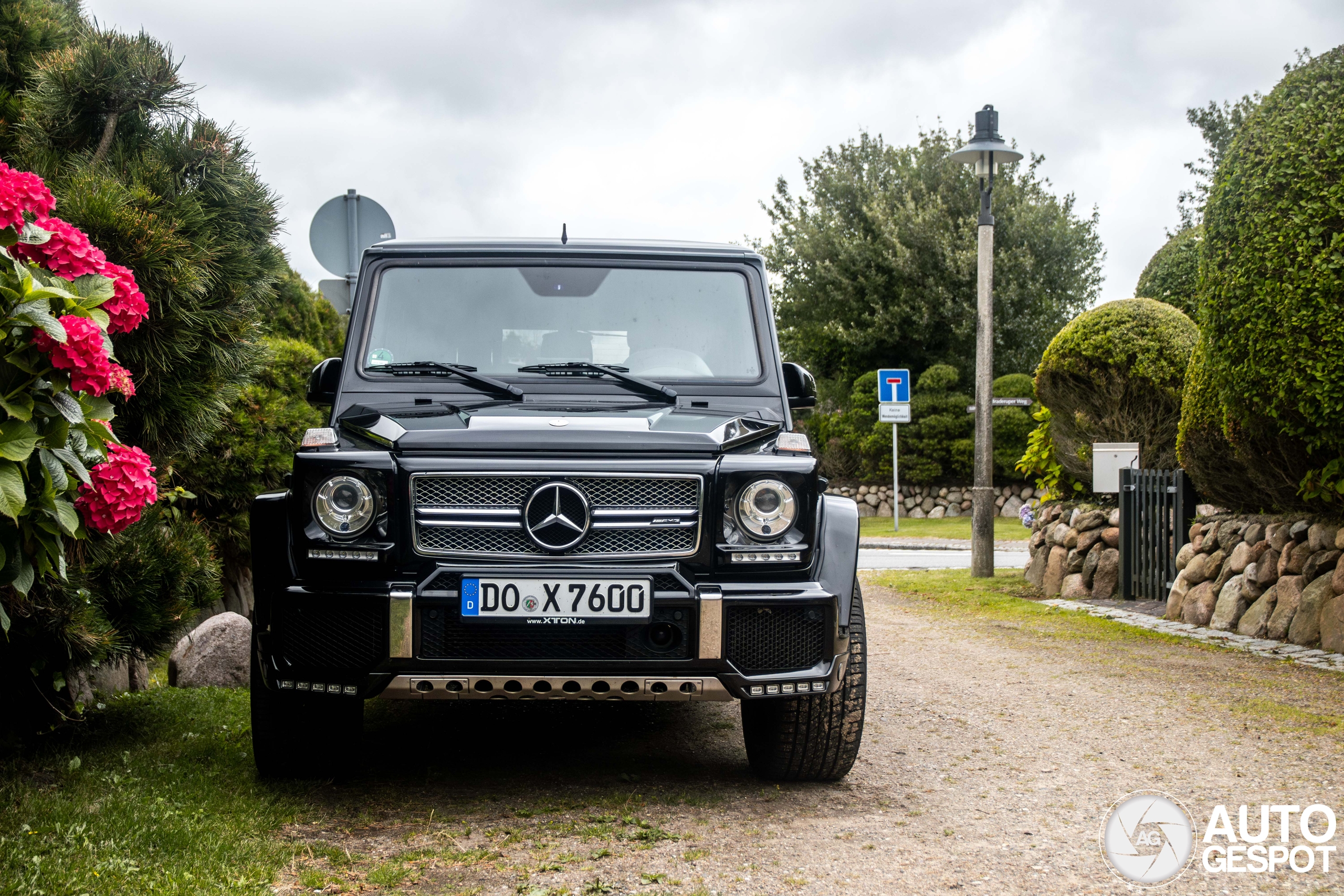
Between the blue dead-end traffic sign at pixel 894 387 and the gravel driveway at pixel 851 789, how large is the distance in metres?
15.3

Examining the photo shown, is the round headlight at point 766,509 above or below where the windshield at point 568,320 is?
below

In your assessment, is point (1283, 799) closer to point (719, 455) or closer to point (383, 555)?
point (719, 455)

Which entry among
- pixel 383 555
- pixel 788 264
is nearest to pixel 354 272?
pixel 383 555

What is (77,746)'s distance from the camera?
482 centimetres

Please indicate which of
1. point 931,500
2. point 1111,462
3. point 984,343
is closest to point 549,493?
point 1111,462

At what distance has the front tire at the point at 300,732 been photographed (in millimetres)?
4180

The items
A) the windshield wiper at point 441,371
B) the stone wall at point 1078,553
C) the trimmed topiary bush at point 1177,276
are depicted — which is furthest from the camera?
the trimmed topiary bush at point 1177,276

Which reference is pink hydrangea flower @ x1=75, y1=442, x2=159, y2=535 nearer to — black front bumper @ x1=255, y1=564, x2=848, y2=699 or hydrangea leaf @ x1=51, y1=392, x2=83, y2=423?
hydrangea leaf @ x1=51, y1=392, x2=83, y2=423

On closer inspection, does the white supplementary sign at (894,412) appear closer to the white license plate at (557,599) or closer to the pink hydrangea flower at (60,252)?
the white license plate at (557,599)

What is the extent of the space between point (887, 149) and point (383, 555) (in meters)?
32.0

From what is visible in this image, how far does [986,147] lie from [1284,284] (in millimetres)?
6463

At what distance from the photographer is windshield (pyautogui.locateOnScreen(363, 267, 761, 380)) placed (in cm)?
481

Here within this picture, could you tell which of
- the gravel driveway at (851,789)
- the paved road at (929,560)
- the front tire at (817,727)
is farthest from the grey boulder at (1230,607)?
the paved road at (929,560)

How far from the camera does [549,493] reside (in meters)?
3.91
